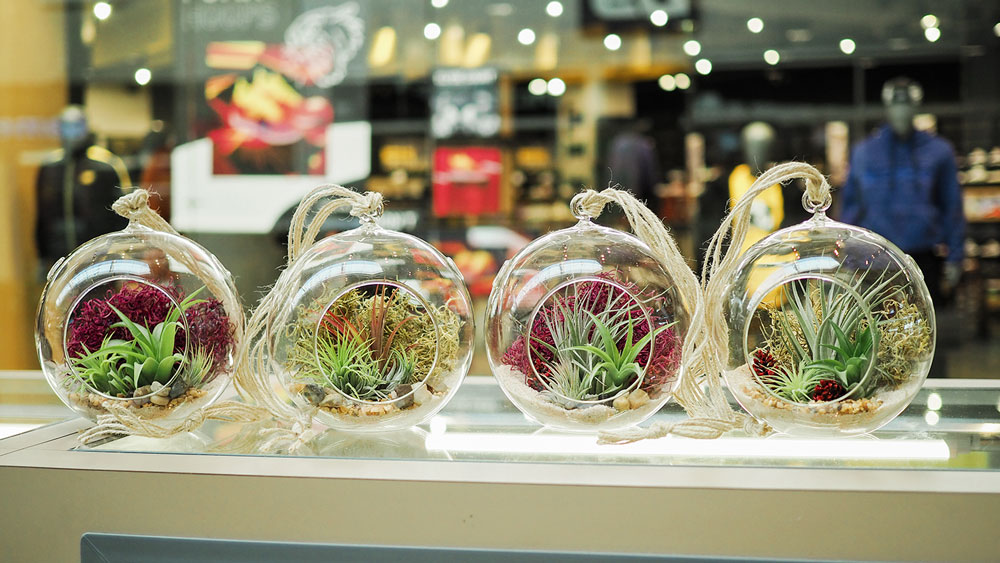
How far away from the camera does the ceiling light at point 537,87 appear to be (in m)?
4.21

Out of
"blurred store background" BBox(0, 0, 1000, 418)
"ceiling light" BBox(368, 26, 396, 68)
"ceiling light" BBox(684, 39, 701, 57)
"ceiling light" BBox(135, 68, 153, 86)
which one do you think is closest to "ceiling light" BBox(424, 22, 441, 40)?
"blurred store background" BBox(0, 0, 1000, 418)

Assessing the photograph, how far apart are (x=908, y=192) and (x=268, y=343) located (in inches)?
132

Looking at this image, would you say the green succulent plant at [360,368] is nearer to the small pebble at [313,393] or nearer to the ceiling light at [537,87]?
the small pebble at [313,393]

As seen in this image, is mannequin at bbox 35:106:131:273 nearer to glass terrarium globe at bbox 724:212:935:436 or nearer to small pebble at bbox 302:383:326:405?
small pebble at bbox 302:383:326:405

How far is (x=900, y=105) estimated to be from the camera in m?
3.74

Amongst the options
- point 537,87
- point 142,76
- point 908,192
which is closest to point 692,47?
point 537,87

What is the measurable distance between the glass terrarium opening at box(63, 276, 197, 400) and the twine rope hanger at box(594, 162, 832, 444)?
0.39 meters

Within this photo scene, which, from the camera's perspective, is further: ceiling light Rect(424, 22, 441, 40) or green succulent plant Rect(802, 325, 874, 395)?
ceiling light Rect(424, 22, 441, 40)

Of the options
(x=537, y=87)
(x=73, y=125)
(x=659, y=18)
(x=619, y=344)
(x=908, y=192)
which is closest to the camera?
(x=619, y=344)

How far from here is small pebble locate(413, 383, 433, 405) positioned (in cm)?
83

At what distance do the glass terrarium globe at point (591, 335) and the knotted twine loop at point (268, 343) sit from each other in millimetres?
175

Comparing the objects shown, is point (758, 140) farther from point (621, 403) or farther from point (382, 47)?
point (621, 403)

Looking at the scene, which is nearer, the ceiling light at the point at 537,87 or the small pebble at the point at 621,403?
the small pebble at the point at 621,403

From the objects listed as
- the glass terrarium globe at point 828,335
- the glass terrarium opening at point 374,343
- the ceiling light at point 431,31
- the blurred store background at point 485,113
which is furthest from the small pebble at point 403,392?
the ceiling light at point 431,31
